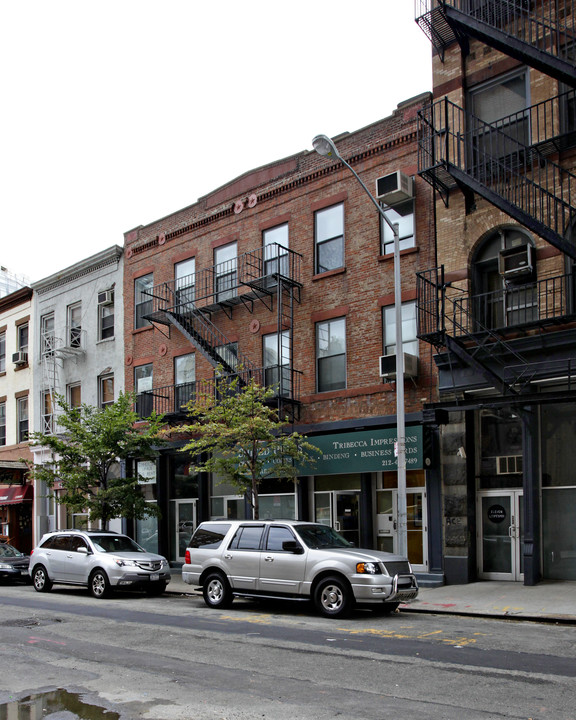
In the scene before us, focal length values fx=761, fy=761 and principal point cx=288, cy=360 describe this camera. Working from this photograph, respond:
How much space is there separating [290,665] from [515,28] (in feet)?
47.4

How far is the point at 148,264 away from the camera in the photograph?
27.1 m

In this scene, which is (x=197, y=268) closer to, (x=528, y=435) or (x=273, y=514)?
(x=273, y=514)

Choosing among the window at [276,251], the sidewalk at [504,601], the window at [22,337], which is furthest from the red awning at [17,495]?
the sidewalk at [504,601]

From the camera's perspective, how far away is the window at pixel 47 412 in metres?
30.9

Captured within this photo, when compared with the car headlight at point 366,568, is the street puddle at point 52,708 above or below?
below

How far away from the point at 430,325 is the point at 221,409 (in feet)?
17.7

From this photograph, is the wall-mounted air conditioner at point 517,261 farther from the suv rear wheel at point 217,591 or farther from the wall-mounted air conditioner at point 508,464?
the suv rear wheel at point 217,591

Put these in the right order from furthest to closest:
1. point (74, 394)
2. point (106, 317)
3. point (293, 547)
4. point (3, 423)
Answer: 1. point (3, 423)
2. point (74, 394)
3. point (106, 317)
4. point (293, 547)

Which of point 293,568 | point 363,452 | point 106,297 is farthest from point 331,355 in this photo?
point 106,297

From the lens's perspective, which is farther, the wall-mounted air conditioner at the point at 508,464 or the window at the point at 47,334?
the window at the point at 47,334

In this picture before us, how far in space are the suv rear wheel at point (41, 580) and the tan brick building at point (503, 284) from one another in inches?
391

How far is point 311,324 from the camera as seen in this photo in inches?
834

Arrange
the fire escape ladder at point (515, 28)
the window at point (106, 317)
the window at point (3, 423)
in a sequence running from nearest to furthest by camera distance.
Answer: the fire escape ladder at point (515, 28) → the window at point (106, 317) → the window at point (3, 423)

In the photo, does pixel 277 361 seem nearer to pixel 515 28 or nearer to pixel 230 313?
pixel 230 313
